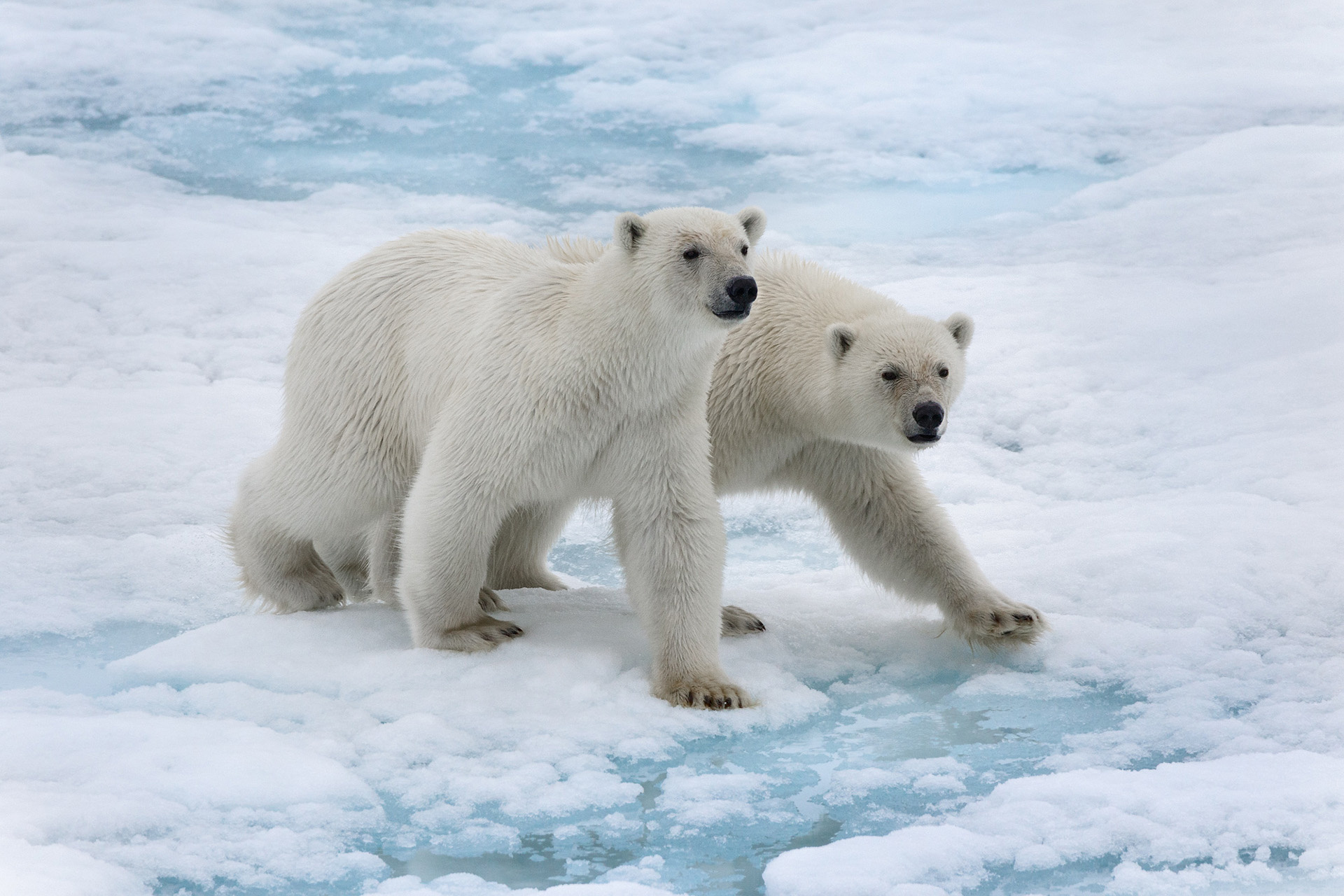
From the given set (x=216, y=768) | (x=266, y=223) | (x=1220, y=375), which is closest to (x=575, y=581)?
(x=216, y=768)

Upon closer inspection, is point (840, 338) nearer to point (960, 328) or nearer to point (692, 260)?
point (960, 328)

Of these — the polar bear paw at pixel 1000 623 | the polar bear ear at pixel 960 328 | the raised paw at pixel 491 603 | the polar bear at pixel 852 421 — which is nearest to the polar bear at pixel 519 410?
the raised paw at pixel 491 603

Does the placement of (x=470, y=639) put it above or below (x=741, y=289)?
below

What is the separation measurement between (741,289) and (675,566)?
944 millimetres

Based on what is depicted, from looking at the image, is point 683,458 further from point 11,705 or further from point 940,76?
point 940,76

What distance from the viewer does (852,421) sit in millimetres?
4645

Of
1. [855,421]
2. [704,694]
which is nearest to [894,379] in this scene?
[855,421]

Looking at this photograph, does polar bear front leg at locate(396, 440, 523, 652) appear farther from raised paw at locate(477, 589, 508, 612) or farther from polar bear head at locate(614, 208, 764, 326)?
polar bear head at locate(614, 208, 764, 326)

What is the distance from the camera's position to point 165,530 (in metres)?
6.19

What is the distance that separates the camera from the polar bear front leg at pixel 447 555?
13.8 ft

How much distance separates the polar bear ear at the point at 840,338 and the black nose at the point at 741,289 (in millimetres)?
873

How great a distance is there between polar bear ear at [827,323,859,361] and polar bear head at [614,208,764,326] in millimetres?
670

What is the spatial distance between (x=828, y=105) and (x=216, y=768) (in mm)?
12500

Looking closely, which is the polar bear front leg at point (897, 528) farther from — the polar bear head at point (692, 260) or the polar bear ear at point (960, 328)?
the polar bear head at point (692, 260)
